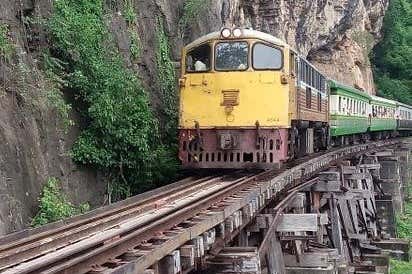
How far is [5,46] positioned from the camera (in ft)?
29.9

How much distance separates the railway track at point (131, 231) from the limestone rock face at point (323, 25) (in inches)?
391

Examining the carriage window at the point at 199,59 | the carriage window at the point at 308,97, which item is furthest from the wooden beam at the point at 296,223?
the carriage window at the point at 308,97

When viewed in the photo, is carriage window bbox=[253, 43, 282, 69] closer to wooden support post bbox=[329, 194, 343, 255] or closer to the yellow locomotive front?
the yellow locomotive front

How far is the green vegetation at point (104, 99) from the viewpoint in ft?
36.0

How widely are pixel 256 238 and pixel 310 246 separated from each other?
2.09 meters

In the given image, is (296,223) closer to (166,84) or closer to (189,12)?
(166,84)

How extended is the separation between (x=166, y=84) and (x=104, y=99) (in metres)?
4.01

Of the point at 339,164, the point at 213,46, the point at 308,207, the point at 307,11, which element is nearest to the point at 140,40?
the point at 213,46

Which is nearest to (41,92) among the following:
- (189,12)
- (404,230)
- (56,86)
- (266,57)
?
(56,86)

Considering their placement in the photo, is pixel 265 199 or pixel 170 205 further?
pixel 265 199

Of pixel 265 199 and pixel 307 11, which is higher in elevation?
pixel 307 11

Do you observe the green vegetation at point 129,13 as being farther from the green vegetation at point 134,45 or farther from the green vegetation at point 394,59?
the green vegetation at point 394,59

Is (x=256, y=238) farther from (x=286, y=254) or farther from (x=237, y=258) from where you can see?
(x=237, y=258)

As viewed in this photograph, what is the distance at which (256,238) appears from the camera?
35.5 ft
